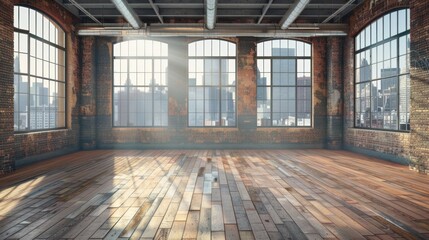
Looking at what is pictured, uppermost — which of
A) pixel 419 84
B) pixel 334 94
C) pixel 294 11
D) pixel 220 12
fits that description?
pixel 220 12

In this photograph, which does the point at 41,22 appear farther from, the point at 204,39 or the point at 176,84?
the point at 204,39

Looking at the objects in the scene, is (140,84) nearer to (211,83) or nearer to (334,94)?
(211,83)

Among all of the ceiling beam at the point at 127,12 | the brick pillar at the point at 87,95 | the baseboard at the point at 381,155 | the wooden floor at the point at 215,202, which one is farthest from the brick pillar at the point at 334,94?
the brick pillar at the point at 87,95

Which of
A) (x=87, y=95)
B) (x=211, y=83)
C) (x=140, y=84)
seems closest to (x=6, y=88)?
(x=87, y=95)

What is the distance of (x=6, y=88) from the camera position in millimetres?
5574

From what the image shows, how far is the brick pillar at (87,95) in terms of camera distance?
901cm

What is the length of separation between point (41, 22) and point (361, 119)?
9.73m

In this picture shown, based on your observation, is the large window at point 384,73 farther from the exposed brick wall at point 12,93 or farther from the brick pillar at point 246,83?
the exposed brick wall at point 12,93

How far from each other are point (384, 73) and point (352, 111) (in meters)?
1.67

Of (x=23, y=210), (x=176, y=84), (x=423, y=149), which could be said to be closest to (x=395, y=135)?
(x=423, y=149)

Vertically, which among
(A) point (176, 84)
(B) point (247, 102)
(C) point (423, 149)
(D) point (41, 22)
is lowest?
(C) point (423, 149)

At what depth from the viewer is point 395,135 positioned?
266 inches

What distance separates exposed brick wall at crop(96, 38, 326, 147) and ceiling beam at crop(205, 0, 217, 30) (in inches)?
74.0

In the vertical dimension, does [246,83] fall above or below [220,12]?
below
